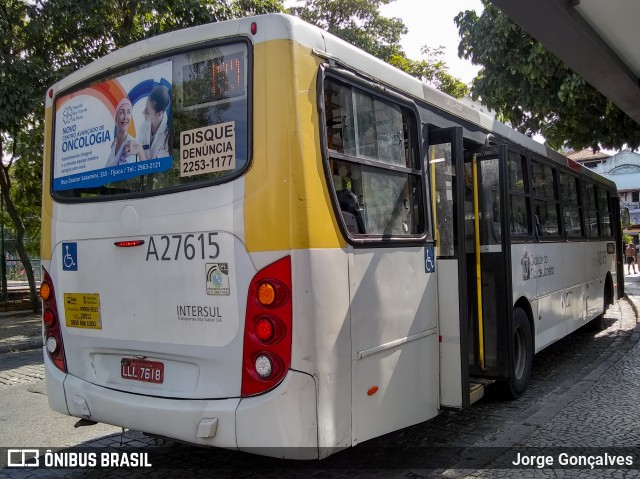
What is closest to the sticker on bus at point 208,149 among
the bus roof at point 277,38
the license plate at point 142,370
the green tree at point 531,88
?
the bus roof at point 277,38

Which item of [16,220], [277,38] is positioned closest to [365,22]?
[16,220]

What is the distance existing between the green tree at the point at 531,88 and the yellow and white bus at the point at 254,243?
20.3ft

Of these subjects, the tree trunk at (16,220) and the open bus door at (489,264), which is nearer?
the open bus door at (489,264)

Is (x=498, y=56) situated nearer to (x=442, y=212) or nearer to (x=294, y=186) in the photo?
(x=442, y=212)

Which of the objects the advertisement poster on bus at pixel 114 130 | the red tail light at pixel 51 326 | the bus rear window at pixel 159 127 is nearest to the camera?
the bus rear window at pixel 159 127

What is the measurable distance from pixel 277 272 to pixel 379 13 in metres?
19.0

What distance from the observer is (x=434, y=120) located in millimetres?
4602

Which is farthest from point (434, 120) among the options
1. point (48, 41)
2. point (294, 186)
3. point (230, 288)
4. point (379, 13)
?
point (379, 13)

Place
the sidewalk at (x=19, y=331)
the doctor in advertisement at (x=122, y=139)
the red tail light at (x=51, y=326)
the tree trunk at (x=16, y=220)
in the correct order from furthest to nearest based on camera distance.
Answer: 1. the tree trunk at (x=16, y=220)
2. the sidewalk at (x=19, y=331)
3. the red tail light at (x=51, y=326)
4. the doctor in advertisement at (x=122, y=139)

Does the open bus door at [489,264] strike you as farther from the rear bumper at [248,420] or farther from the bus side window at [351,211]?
the rear bumper at [248,420]

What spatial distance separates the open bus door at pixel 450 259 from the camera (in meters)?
4.32

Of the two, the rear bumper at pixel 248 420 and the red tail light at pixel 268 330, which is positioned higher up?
the red tail light at pixel 268 330

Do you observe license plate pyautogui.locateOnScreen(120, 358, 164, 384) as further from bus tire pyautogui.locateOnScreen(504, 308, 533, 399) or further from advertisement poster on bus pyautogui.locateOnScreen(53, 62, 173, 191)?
bus tire pyautogui.locateOnScreen(504, 308, 533, 399)

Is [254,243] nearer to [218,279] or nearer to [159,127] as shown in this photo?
[218,279]
